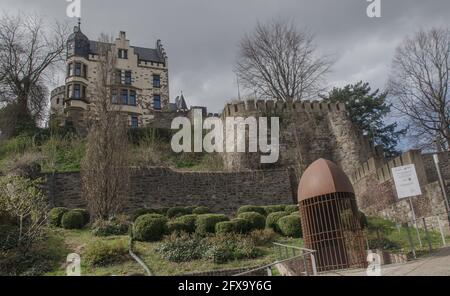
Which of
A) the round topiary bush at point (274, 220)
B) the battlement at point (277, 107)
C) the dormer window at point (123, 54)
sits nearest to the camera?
the round topiary bush at point (274, 220)

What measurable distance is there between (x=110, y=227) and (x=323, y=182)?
7.34 m

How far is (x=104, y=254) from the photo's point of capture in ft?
36.4

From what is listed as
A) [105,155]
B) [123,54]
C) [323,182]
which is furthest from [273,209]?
[123,54]

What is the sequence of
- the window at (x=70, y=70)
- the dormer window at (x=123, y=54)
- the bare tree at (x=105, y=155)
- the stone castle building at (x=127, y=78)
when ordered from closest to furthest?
the bare tree at (x=105, y=155), the stone castle building at (x=127, y=78), the window at (x=70, y=70), the dormer window at (x=123, y=54)

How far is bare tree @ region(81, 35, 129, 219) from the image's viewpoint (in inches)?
602

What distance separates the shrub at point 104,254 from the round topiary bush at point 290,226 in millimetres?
5018

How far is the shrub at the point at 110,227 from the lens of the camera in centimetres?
1363

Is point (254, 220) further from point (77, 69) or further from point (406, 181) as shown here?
point (77, 69)

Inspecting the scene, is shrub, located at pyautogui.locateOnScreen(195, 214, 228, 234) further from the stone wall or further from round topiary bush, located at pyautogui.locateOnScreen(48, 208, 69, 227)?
round topiary bush, located at pyautogui.locateOnScreen(48, 208, 69, 227)

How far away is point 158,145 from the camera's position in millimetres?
23656

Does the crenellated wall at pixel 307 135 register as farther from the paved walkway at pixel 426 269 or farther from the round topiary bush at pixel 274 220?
the paved walkway at pixel 426 269

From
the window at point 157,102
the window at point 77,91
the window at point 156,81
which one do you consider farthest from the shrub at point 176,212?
the window at point 156,81

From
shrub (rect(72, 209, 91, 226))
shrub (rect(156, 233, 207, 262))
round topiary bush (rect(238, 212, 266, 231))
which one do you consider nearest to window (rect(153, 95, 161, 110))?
shrub (rect(72, 209, 91, 226))
